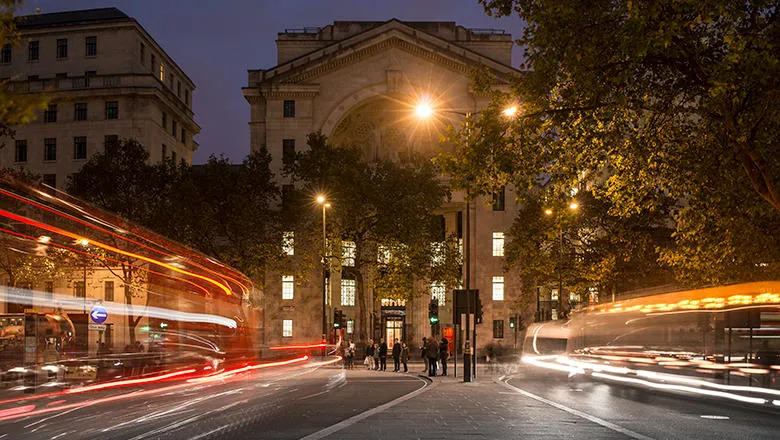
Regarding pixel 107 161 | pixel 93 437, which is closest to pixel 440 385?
pixel 93 437

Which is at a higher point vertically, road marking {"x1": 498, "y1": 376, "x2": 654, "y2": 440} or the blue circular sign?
the blue circular sign

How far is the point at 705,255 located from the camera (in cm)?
2319

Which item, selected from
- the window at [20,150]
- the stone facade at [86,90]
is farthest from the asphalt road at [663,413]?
the window at [20,150]

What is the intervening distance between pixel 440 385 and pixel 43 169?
52286 millimetres

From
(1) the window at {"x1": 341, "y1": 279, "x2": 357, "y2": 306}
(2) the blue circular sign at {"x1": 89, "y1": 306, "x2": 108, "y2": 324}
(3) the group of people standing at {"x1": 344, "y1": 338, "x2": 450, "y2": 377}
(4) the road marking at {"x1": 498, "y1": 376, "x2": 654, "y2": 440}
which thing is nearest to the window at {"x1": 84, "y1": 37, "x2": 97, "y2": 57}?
(1) the window at {"x1": 341, "y1": 279, "x2": 357, "y2": 306}

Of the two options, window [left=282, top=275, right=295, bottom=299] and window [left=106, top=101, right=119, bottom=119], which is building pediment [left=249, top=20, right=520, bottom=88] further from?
window [left=282, top=275, right=295, bottom=299]

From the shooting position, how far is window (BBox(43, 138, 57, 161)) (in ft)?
239

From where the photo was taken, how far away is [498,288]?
70.1m

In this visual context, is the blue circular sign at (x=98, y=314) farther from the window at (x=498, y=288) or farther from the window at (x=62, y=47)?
the window at (x=62, y=47)

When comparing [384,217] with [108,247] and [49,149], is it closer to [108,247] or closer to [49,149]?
[49,149]

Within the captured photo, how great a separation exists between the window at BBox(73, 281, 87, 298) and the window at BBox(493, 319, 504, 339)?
2163 inches

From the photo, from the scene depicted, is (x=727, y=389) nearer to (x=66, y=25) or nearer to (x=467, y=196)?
(x=467, y=196)

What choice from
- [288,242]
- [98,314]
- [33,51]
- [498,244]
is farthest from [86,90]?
[98,314]

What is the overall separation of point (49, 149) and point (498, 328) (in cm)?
3852
